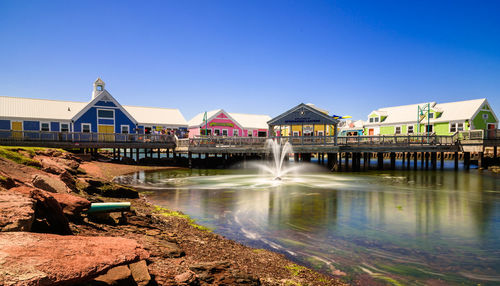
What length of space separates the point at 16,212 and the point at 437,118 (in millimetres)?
62523

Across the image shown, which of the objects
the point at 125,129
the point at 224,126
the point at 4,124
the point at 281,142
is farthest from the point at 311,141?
the point at 4,124

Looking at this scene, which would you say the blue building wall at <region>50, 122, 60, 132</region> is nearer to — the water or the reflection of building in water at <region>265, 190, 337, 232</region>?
the water

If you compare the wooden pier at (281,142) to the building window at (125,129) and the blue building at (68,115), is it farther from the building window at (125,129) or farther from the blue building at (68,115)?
the building window at (125,129)

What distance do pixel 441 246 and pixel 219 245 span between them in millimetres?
7298

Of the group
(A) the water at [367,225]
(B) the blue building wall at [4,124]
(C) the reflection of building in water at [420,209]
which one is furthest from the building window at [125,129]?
(C) the reflection of building in water at [420,209]

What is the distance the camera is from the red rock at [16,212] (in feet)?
15.0

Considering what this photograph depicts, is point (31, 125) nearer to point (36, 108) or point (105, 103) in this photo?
point (36, 108)

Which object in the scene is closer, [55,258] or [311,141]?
[55,258]

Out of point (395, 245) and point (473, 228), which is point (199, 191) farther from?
point (473, 228)

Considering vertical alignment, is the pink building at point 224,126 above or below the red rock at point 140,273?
above

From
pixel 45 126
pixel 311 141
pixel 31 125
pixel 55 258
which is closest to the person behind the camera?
pixel 55 258

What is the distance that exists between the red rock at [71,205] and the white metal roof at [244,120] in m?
45.7

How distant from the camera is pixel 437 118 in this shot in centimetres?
5397

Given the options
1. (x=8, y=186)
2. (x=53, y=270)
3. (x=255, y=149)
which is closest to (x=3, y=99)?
(x=255, y=149)
